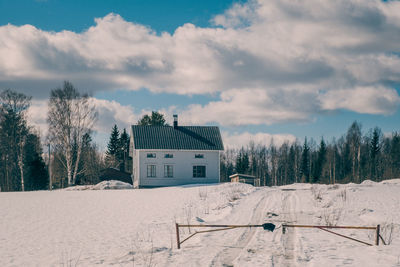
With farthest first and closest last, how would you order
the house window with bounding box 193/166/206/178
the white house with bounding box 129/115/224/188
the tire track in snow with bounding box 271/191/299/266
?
1. the house window with bounding box 193/166/206/178
2. the white house with bounding box 129/115/224/188
3. the tire track in snow with bounding box 271/191/299/266

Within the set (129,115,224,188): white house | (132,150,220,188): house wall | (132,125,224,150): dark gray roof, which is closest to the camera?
(132,150,220,188): house wall

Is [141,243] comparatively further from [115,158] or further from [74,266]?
[115,158]

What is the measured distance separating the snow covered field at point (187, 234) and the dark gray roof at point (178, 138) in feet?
46.9

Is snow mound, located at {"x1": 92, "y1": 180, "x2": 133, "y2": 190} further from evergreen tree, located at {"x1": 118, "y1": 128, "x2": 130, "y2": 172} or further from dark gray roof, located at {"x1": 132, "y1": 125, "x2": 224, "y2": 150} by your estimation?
evergreen tree, located at {"x1": 118, "y1": 128, "x2": 130, "y2": 172}

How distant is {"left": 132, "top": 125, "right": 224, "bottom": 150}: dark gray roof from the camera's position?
3753 centimetres

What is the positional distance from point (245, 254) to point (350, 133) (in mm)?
66372

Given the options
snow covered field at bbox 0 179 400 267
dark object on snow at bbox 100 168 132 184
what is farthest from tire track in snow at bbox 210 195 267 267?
dark object on snow at bbox 100 168 132 184

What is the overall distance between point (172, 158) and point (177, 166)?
97 centimetres

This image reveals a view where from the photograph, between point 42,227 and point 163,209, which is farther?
point 163,209

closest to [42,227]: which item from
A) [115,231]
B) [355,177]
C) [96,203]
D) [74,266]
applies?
[115,231]

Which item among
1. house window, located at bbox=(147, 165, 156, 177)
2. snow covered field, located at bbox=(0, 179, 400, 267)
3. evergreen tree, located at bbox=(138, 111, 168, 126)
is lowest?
snow covered field, located at bbox=(0, 179, 400, 267)

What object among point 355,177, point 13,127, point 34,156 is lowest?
point 355,177

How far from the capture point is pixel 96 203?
24.8m

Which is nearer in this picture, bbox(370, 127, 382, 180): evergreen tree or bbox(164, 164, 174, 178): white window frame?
bbox(164, 164, 174, 178): white window frame
